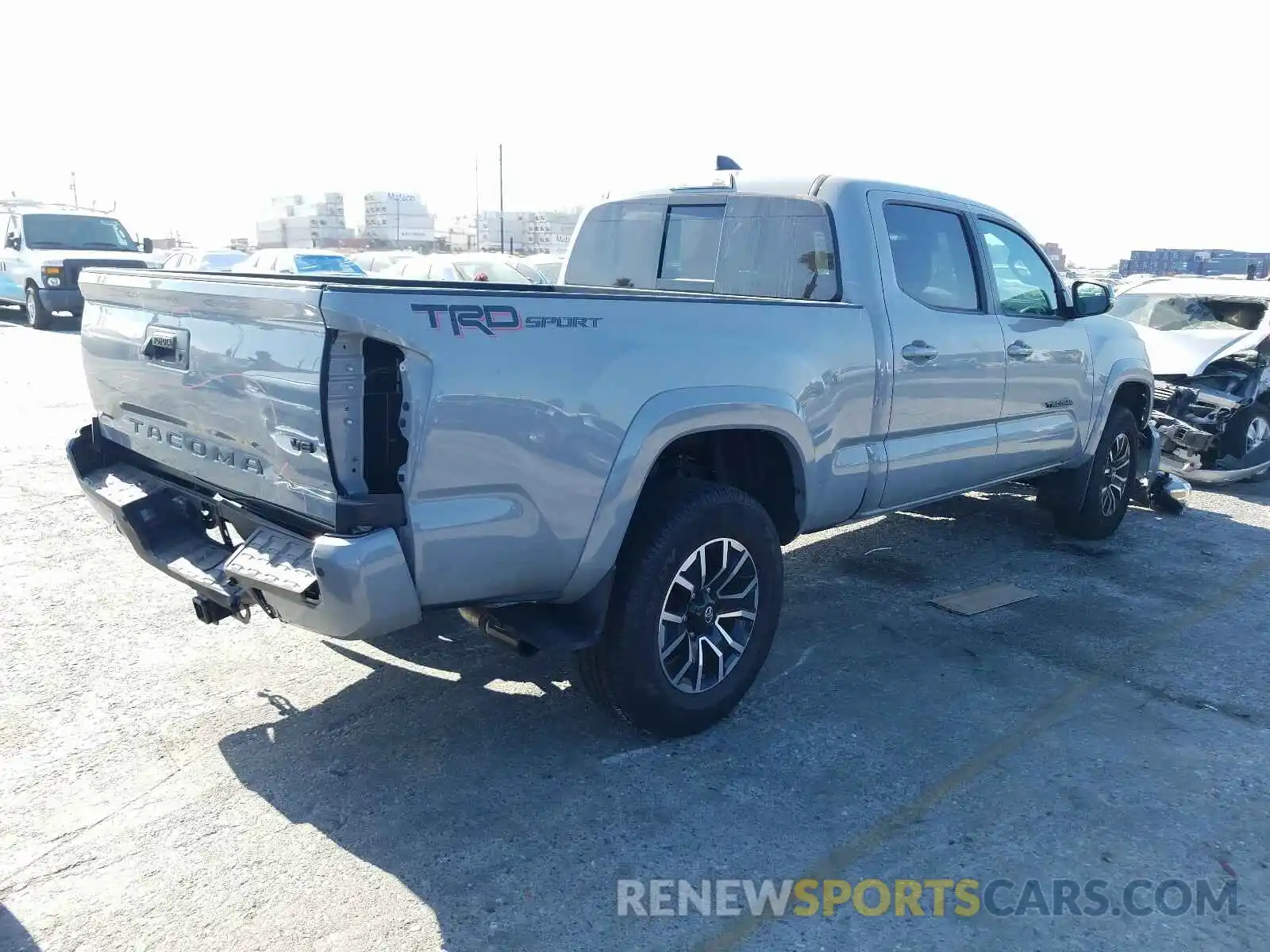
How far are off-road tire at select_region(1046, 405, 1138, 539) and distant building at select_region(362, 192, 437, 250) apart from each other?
213ft

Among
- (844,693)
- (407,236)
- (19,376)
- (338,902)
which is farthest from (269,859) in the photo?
(407,236)

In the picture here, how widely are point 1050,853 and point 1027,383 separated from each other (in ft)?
9.64

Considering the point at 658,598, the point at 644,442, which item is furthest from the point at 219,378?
the point at 658,598

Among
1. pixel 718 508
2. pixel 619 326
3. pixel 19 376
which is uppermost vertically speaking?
pixel 619 326

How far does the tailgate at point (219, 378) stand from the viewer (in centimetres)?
279

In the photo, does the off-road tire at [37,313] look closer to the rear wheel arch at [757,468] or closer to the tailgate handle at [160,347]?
the tailgate handle at [160,347]

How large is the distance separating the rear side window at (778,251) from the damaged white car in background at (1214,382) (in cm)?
461

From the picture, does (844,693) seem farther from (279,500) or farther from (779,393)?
(279,500)

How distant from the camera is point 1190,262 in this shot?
33062 mm

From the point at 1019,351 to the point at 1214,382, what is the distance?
4639 millimetres

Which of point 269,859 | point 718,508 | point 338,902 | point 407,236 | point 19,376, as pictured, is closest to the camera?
point 338,902

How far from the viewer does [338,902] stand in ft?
9.05

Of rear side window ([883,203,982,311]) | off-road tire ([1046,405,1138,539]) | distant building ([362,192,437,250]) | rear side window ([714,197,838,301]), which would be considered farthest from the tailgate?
distant building ([362,192,437,250])

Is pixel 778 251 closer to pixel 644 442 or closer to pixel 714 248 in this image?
pixel 714 248
